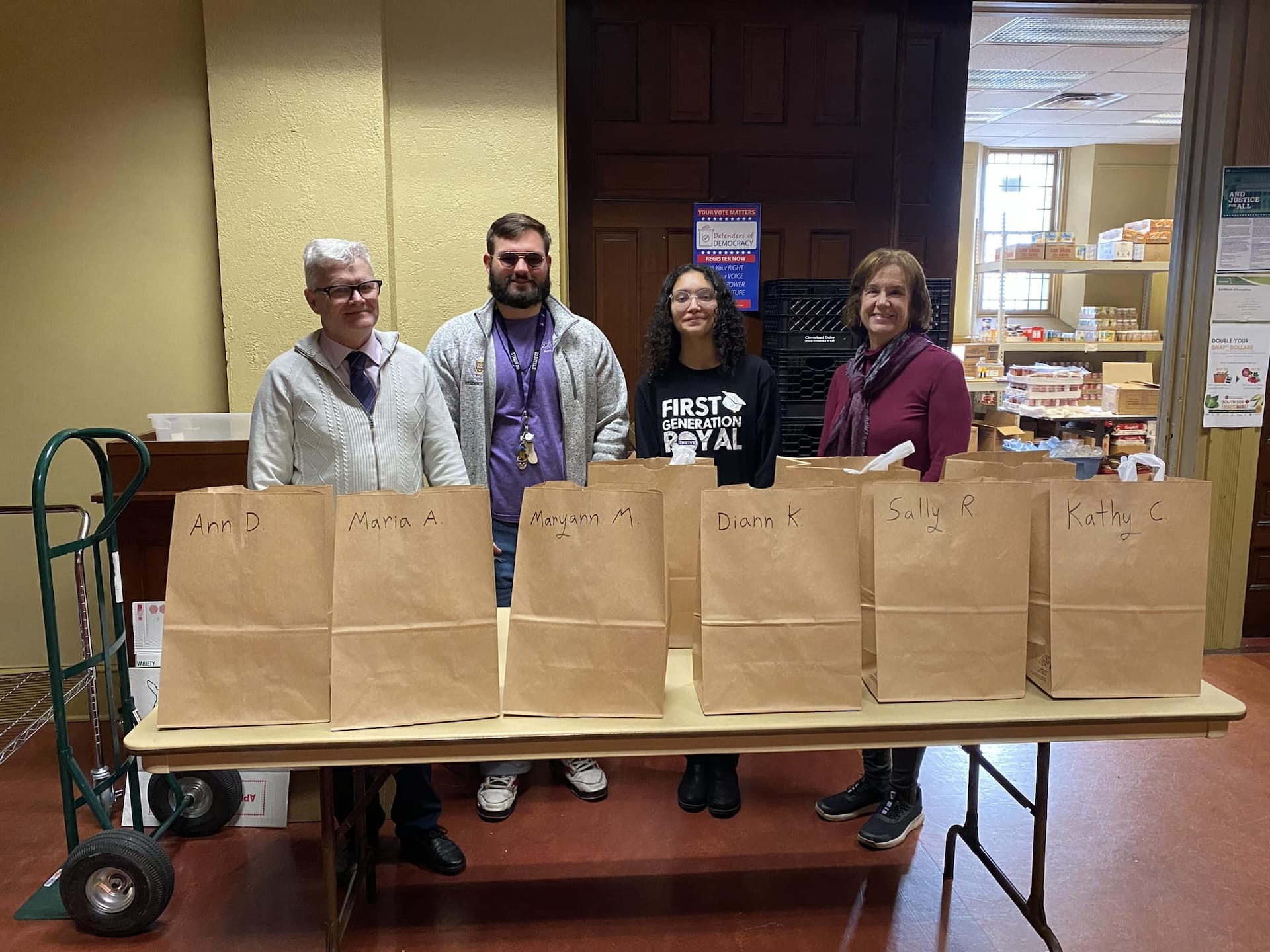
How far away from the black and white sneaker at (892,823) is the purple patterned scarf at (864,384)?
3.02 feet

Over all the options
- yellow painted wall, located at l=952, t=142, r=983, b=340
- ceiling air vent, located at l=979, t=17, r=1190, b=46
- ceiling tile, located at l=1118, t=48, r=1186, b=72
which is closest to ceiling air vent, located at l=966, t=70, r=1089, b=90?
ceiling tile, located at l=1118, t=48, r=1186, b=72

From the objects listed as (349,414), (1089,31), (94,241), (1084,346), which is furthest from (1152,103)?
(94,241)

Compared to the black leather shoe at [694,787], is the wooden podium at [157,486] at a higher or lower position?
higher

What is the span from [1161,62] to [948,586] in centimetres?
564

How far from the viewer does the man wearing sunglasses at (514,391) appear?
7.54ft

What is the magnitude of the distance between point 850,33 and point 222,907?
136 inches

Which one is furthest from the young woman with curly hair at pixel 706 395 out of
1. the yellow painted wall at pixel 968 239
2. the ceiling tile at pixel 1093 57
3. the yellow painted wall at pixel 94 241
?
the yellow painted wall at pixel 968 239

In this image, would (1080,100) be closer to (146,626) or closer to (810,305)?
(810,305)

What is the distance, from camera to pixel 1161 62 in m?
5.30

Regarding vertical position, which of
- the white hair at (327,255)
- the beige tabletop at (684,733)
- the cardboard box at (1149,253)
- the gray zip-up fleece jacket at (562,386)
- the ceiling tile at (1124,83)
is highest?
the ceiling tile at (1124,83)

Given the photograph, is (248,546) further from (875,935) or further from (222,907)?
(875,935)

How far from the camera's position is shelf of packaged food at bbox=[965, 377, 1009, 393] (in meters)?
5.51

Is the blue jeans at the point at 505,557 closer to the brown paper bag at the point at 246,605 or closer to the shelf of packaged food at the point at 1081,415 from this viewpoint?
the brown paper bag at the point at 246,605

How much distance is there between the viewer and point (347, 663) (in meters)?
1.28
